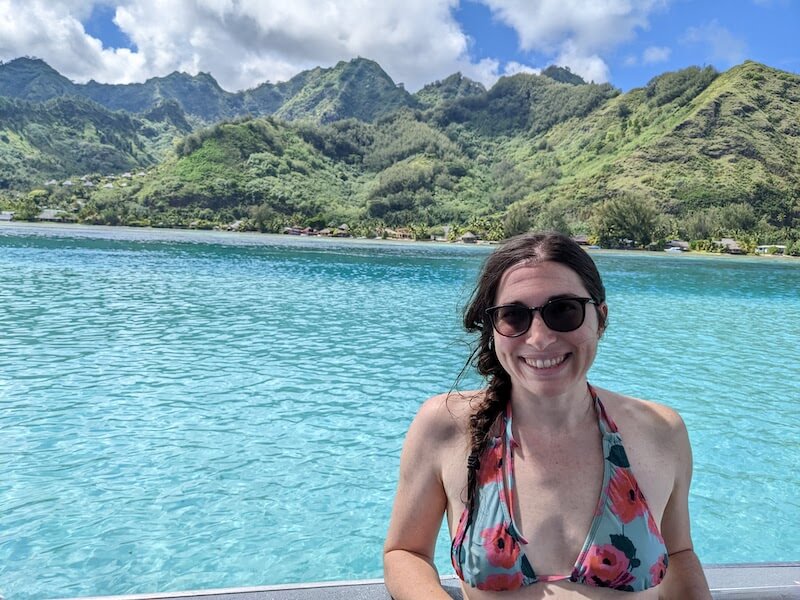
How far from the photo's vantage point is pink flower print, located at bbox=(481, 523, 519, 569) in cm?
130

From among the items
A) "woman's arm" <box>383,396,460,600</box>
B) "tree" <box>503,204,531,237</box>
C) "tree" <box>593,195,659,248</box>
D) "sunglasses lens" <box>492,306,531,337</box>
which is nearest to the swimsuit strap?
"sunglasses lens" <box>492,306,531,337</box>

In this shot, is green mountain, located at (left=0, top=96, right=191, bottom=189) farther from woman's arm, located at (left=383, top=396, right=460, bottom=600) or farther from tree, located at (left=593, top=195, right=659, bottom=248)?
woman's arm, located at (left=383, top=396, right=460, bottom=600)

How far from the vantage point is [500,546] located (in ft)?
4.31

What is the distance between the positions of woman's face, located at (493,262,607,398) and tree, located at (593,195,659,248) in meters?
60.3

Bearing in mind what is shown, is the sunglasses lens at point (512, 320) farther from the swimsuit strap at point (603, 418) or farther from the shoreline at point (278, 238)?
the shoreline at point (278, 238)

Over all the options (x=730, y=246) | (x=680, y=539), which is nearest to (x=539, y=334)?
(x=680, y=539)

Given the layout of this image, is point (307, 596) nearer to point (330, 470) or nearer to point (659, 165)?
point (330, 470)

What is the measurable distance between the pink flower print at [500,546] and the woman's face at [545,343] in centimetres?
34

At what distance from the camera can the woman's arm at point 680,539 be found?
1.43 meters

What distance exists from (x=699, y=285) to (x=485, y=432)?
2406 centimetres

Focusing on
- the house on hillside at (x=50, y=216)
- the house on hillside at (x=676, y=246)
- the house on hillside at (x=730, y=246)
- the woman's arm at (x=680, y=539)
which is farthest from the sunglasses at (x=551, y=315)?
the house on hillside at (x=50, y=216)

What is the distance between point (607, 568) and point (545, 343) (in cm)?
52

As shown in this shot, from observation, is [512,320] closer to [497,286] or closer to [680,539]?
[497,286]

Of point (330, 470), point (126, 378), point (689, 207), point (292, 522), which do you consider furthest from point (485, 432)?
point (689, 207)
